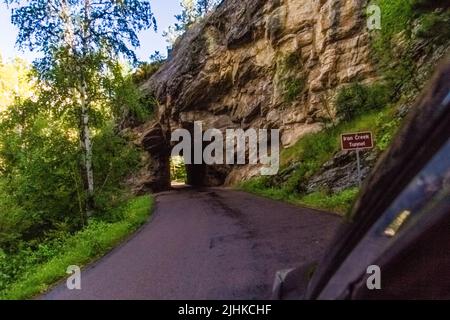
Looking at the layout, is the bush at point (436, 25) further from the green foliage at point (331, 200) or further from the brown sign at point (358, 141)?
the green foliage at point (331, 200)

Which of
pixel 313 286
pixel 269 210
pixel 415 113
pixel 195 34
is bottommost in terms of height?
pixel 269 210

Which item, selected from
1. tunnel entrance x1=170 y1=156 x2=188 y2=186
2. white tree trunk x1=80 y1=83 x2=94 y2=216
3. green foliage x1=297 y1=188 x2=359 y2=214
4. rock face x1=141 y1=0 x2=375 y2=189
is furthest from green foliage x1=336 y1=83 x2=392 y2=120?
tunnel entrance x1=170 y1=156 x2=188 y2=186

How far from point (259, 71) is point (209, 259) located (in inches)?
987

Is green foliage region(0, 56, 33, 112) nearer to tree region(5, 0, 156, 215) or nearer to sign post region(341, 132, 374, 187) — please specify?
tree region(5, 0, 156, 215)

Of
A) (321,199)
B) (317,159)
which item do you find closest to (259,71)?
(317,159)

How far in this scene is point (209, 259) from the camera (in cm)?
671

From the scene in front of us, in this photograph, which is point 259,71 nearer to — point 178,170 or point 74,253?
point 74,253

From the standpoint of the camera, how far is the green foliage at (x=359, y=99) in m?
17.1

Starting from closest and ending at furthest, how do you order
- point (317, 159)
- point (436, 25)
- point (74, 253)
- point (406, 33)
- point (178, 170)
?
point (74, 253)
point (436, 25)
point (406, 33)
point (317, 159)
point (178, 170)

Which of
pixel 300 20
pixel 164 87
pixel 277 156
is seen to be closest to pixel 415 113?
pixel 277 156

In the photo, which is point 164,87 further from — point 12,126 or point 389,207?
point 389,207

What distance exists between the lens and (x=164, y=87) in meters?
37.0

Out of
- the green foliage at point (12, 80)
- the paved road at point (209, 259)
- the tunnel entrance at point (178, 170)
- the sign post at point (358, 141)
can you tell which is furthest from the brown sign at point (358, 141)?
the tunnel entrance at point (178, 170)
